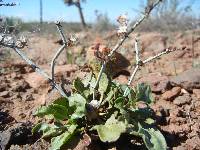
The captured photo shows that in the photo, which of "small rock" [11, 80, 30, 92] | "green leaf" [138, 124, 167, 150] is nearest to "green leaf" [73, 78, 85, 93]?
"green leaf" [138, 124, 167, 150]

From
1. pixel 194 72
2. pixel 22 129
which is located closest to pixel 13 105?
pixel 22 129

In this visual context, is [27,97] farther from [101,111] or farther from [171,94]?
[171,94]

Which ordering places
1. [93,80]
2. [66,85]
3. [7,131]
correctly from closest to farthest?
[7,131] < [93,80] < [66,85]

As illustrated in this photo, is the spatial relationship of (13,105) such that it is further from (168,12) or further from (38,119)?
(168,12)

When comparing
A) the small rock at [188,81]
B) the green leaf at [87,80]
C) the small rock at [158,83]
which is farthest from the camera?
the small rock at [188,81]

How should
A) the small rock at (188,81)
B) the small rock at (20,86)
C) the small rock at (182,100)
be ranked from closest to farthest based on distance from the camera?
the small rock at (182,100) → the small rock at (188,81) → the small rock at (20,86)

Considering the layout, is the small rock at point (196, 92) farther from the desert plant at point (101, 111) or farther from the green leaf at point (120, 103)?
the green leaf at point (120, 103)

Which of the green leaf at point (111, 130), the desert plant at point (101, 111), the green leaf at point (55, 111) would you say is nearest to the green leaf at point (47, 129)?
the desert plant at point (101, 111)

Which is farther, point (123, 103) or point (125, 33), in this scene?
point (123, 103)
